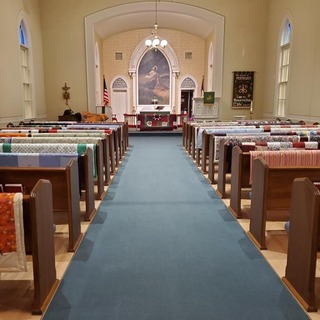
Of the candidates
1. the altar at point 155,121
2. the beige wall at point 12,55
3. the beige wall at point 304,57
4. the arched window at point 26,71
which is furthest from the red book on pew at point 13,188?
the altar at point 155,121

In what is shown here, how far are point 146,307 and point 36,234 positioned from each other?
28.7 inches

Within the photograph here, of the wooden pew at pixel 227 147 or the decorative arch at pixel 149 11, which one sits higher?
the decorative arch at pixel 149 11

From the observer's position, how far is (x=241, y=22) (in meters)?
10.2

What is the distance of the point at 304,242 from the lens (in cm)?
186

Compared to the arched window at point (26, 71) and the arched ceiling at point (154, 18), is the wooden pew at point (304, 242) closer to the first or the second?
the arched window at point (26, 71)

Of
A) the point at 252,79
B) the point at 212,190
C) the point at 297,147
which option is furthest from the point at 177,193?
Answer: the point at 252,79

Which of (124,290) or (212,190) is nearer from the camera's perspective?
(124,290)

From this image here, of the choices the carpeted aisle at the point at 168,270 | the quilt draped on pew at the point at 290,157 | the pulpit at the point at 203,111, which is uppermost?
the pulpit at the point at 203,111

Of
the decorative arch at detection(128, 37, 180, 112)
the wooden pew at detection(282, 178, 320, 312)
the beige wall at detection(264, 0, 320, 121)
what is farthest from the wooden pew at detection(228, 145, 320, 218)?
the decorative arch at detection(128, 37, 180, 112)

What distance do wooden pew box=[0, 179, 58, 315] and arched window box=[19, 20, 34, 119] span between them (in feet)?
24.7

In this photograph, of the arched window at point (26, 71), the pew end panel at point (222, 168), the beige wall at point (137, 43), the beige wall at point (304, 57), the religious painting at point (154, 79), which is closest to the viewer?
the pew end panel at point (222, 168)

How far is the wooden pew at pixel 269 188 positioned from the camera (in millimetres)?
2496

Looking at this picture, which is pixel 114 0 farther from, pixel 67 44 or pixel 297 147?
pixel 297 147

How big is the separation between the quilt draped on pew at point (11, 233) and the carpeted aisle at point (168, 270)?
344 mm
